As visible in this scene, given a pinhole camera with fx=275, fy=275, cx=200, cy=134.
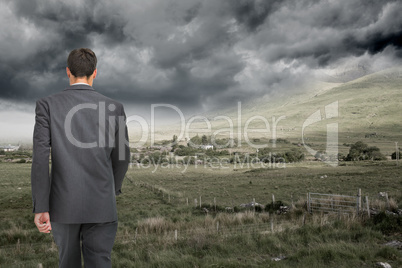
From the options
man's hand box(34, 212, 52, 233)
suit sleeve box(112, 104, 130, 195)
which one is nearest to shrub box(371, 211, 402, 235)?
suit sleeve box(112, 104, 130, 195)

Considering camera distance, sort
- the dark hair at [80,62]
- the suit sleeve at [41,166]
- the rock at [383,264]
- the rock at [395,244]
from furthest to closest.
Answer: the rock at [395,244]
the rock at [383,264]
the dark hair at [80,62]
the suit sleeve at [41,166]

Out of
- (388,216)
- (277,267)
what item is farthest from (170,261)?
(388,216)

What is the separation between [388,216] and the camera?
9930 millimetres

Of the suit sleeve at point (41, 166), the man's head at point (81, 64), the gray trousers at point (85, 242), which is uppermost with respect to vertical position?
the man's head at point (81, 64)

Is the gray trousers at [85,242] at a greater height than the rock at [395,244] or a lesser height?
greater

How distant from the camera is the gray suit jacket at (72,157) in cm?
246

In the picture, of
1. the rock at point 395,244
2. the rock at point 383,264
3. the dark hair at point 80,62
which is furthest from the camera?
the rock at point 395,244

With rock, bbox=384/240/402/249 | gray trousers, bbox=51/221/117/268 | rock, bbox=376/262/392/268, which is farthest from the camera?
rock, bbox=384/240/402/249

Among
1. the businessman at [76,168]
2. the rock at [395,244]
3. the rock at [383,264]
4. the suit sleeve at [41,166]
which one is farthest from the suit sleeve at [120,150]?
the rock at [395,244]

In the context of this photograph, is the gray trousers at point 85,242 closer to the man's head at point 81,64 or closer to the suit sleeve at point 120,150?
the suit sleeve at point 120,150

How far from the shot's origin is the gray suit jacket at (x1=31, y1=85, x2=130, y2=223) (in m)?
2.46

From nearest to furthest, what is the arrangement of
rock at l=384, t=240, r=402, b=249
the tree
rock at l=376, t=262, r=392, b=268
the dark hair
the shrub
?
the dark hair, rock at l=376, t=262, r=392, b=268, rock at l=384, t=240, r=402, b=249, the shrub, the tree

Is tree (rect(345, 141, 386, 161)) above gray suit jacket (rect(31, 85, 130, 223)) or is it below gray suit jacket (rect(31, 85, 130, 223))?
below

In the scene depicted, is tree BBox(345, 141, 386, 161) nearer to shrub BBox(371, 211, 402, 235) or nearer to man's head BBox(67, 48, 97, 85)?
shrub BBox(371, 211, 402, 235)
